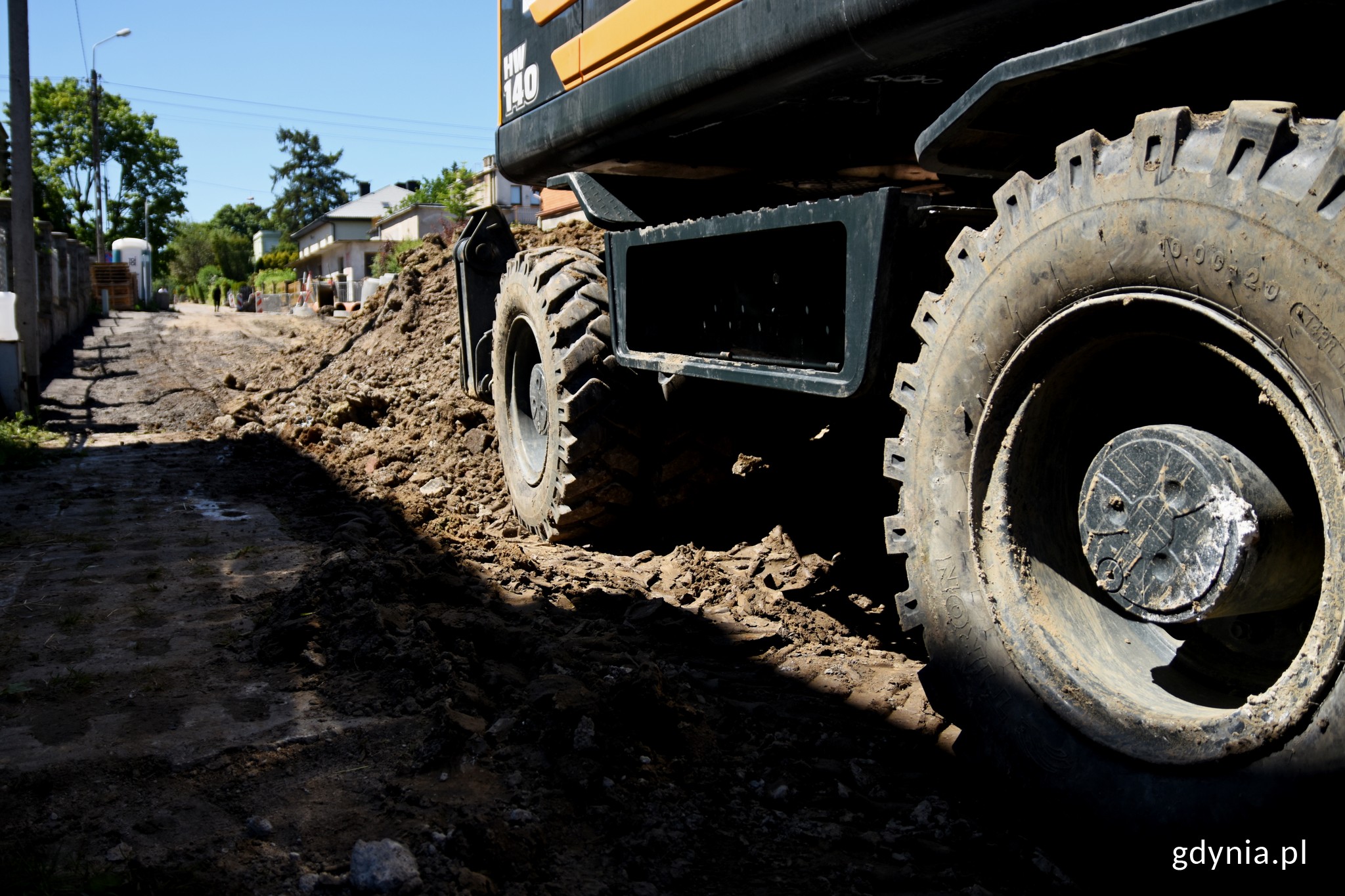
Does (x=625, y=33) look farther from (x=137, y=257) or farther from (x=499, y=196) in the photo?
(x=137, y=257)

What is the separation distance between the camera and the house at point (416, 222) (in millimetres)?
48188

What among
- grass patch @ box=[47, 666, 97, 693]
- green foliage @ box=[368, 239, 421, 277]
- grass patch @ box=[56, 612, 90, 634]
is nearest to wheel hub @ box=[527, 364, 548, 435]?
grass patch @ box=[56, 612, 90, 634]

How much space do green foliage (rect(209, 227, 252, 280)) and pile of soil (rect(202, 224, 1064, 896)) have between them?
280 feet

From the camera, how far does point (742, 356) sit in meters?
4.04

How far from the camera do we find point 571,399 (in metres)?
5.05

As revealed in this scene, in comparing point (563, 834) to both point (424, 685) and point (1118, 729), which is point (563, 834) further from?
point (1118, 729)

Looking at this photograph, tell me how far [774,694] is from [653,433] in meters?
2.14

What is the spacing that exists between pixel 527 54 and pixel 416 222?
4662 cm

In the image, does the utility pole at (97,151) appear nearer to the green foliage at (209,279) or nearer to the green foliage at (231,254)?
the green foliage at (209,279)

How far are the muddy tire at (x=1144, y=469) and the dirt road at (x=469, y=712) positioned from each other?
41 cm

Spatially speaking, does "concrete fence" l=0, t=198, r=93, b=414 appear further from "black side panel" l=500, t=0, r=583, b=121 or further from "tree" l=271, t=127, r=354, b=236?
"tree" l=271, t=127, r=354, b=236

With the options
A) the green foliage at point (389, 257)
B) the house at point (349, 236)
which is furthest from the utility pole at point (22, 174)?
the house at point (349, 236)

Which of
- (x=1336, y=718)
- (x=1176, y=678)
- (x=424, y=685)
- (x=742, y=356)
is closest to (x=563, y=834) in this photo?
(x=424, y=685)

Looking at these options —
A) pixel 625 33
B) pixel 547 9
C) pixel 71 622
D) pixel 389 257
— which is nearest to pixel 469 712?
pixel 71 622
